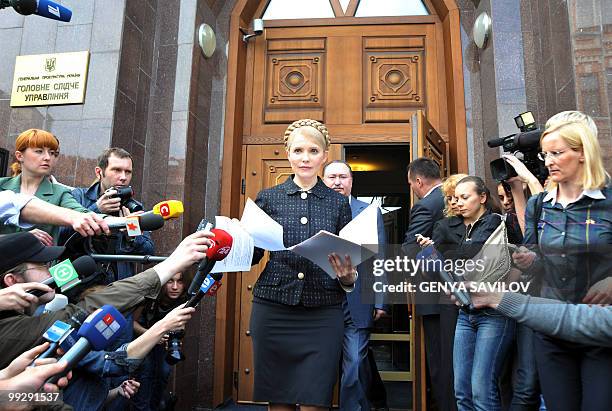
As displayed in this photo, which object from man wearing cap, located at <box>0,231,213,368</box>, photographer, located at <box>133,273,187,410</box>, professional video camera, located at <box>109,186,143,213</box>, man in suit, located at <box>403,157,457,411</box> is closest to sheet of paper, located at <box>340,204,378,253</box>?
man wearing cap, located at <box>0,231,213,368</box>

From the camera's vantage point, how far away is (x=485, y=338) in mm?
2801

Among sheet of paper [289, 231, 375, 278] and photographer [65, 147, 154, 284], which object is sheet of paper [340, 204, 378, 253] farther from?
photographer [65, 147, 154, 284]

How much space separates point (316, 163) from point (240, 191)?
2830 mm

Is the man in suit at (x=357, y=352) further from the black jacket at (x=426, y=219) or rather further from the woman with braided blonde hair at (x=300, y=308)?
the woman with braided blonde hair at (x=300, y=308)

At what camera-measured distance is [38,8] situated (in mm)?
2193

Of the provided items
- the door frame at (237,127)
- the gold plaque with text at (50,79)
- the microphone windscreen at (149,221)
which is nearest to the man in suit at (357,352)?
the microphone windscreen at (149,221)

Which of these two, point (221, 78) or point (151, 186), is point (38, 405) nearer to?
point (151, 186)

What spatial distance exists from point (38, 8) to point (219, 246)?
126 cm

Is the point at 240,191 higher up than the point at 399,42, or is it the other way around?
the point at 399,42

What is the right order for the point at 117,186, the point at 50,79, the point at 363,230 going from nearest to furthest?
the point at 363,230 < the point at 117,186 < the point at 50,79

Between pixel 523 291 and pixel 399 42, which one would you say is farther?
pixel 399 42

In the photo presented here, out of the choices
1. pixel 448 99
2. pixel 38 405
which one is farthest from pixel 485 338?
pixel 448 99

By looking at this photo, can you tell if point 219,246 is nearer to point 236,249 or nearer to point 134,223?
point 236,249

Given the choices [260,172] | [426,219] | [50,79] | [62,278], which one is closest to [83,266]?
[62,278]
